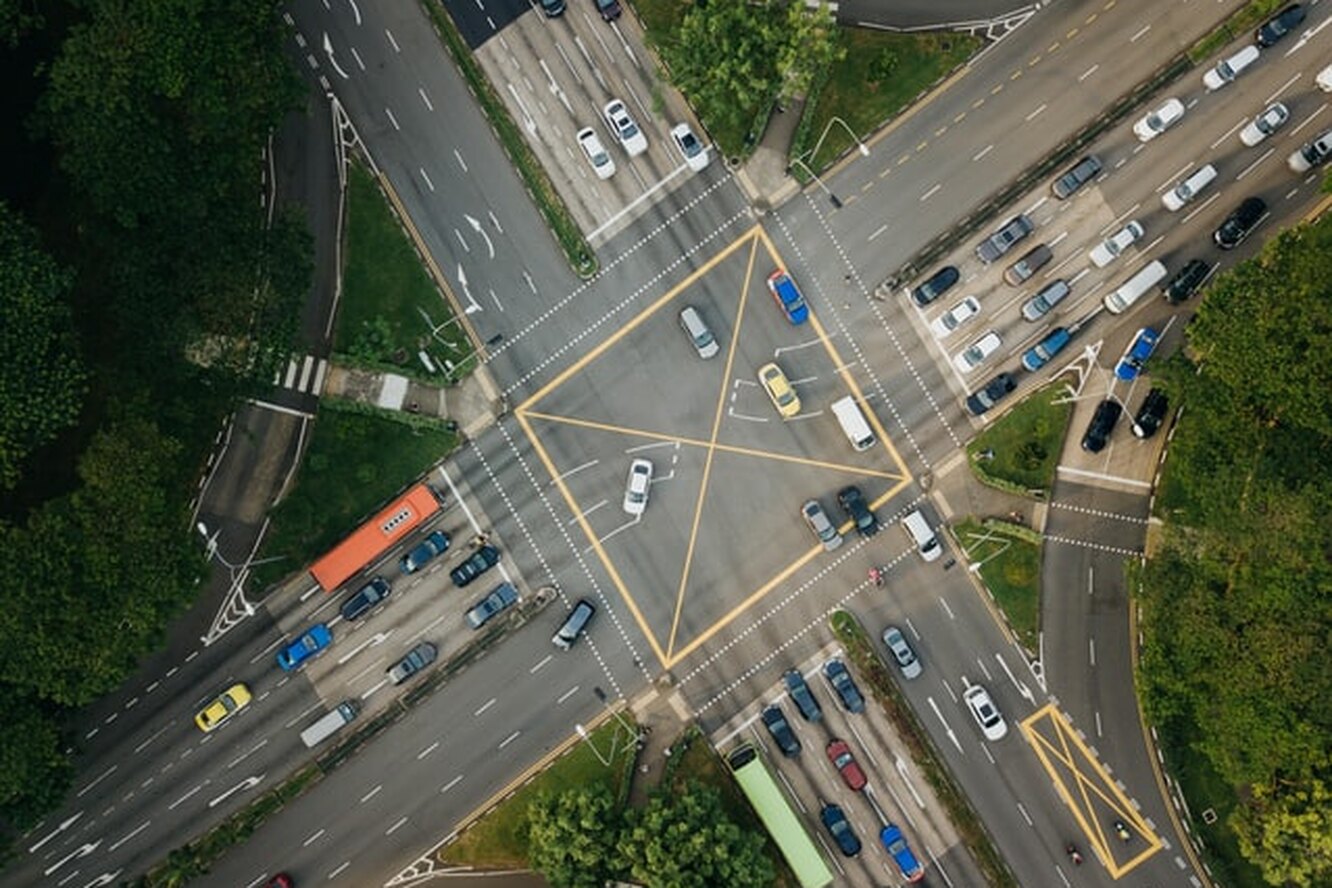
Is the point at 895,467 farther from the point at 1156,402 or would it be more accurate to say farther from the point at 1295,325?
the point at 1295,325

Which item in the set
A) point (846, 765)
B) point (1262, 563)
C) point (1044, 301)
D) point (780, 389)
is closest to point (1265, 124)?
point (1044, 301)

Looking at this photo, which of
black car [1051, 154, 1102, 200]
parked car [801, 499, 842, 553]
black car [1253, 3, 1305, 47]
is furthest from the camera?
black car [1253, 3, 1305, 47]

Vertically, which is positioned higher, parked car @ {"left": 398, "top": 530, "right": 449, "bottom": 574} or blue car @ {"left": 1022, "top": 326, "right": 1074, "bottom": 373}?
parked car @ {"left": 398, "top": 530, "right": 449, "bottom": 574}

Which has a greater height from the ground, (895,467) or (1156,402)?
(895,467)

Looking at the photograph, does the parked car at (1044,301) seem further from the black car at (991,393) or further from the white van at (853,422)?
the white van at (853,422)

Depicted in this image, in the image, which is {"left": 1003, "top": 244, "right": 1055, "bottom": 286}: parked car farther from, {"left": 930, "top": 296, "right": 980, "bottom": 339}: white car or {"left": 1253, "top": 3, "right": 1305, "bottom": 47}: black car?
{"left": 1253, "top": 3, "right": 1305, "bottom": 47}: black car

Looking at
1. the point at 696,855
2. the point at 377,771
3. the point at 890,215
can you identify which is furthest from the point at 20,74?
the point at 696,855

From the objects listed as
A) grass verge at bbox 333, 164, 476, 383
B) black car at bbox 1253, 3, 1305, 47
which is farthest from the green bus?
black car at bbox 1253, 3, 1305, 47

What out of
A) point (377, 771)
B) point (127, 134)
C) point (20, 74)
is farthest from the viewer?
point (377, 771)
